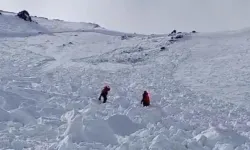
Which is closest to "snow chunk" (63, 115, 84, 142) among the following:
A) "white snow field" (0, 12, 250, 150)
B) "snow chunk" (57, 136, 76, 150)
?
"white snow field" (0, 12, 250, 150)

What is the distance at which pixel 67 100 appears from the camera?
21.7 m

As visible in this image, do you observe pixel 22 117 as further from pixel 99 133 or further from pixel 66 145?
pixel 66 145

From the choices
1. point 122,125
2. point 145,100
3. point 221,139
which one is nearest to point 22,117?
point 122,125

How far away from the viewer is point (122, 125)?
17.5m

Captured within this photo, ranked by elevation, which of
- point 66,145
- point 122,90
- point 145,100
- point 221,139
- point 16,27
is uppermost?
point 66,145

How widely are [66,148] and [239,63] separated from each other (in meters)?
21.8

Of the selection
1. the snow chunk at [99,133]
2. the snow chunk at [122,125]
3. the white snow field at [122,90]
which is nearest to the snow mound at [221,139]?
the white snow field at [122,90]

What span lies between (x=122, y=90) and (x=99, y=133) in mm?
9821

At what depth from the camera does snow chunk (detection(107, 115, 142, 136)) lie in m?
17.1

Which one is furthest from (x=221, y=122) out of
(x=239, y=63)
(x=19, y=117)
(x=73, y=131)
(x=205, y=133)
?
(x=239, y=63)

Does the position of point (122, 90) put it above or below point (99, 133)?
below

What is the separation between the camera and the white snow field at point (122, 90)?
15.9m

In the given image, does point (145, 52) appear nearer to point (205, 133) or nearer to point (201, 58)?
point (201, 58)

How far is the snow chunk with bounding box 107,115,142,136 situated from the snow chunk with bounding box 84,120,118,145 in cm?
53
